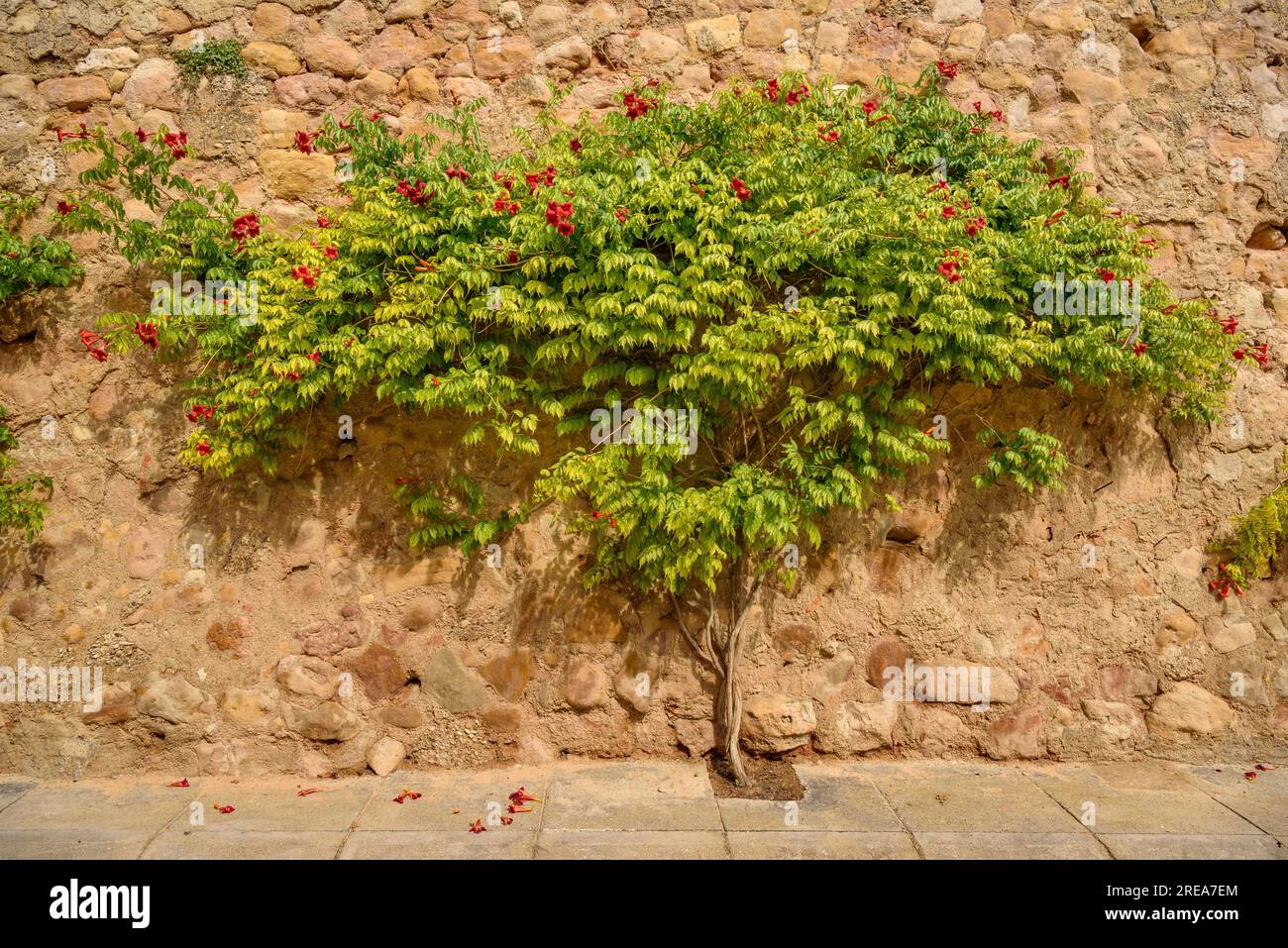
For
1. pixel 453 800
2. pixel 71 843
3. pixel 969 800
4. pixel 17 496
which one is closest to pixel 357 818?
pixel 453 800

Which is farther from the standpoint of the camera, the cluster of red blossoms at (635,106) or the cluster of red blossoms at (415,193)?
the cluster of red blossoms at (635,106)

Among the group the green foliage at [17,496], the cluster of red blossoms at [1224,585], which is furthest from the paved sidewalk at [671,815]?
the green foliage at [17,496]

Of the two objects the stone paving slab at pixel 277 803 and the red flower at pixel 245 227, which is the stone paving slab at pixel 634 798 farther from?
the red flower at pixel 245 227

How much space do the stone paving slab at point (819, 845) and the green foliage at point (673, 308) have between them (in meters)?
1.13

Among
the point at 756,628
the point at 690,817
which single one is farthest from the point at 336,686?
the point at 756,628

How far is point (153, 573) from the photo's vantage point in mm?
4398

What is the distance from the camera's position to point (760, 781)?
4.28m

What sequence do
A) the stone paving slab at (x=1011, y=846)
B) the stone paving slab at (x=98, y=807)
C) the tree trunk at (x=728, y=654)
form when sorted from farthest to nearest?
the tree trunk at (x=728, y=654) < the stone paving slab at (x=98, y=807) < the stone paving slab at (x=1011, y=846)

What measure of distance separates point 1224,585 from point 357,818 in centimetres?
453

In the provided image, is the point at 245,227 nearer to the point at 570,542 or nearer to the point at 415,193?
the point at 415,193

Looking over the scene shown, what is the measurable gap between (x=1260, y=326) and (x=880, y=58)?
255 centimetres

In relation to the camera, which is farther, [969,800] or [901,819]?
[969,800]

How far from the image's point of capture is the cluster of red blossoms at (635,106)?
4.23 m

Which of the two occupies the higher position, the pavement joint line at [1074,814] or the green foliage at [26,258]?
the green foliage at [26,258]
